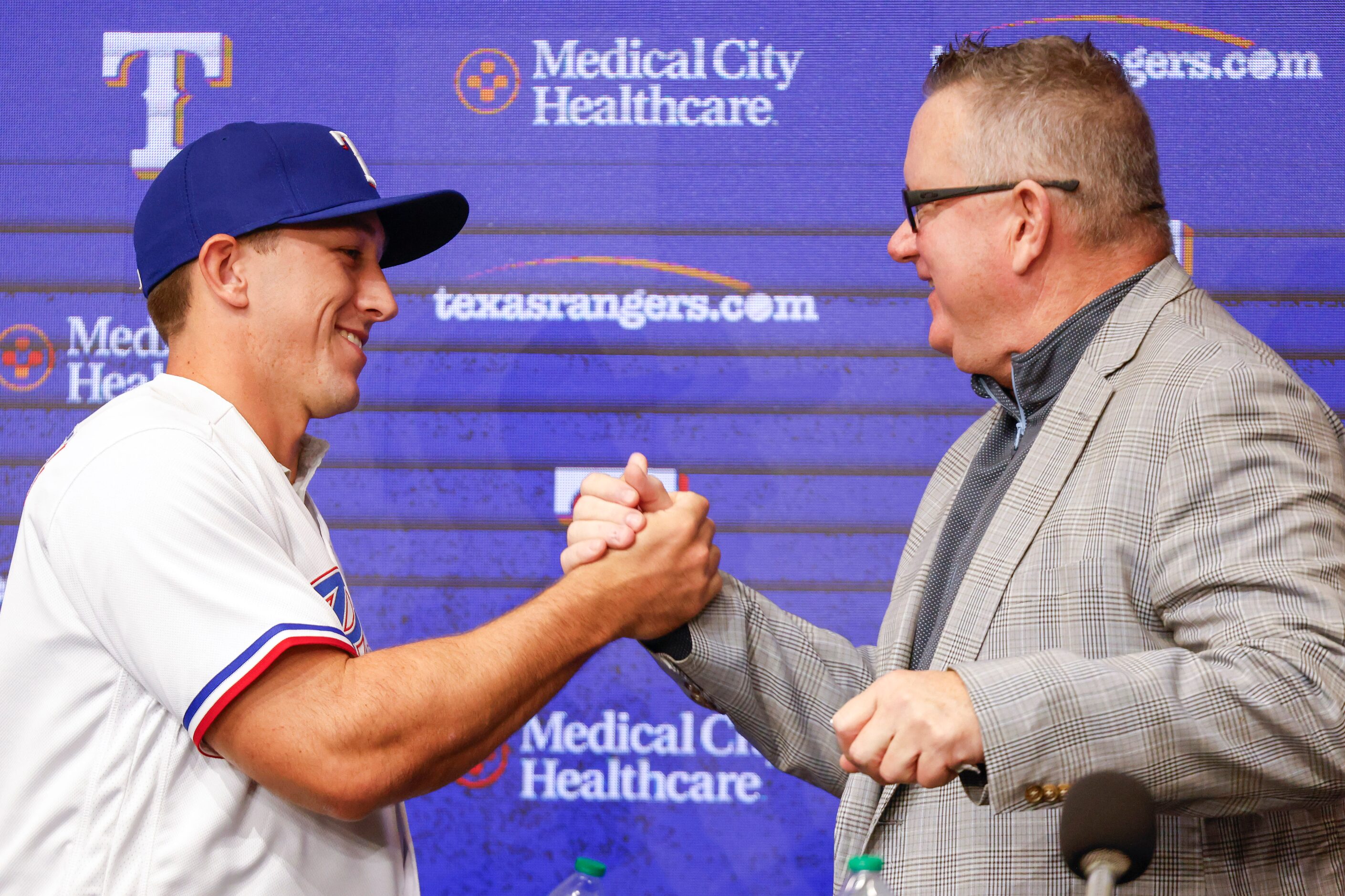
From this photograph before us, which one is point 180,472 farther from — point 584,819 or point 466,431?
point 584,819

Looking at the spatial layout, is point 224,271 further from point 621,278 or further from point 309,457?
point 621,278

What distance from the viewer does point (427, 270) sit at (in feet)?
8.07

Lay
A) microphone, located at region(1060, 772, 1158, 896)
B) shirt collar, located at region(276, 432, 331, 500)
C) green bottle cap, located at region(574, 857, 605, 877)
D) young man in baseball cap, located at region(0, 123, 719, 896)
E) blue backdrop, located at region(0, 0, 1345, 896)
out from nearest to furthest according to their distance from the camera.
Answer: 1. microphone, located at region(1060, 772, 1158, 896)
2. young man in baseball cap, located at region(0, 123, 719, 896)
3. green bottle cap, located at region(574, 857, 605, 877)
4. shirt collar, located at region(276, 432, 331, 500)
5. blue backdrop, located at region(0, 0, 1345, 896)

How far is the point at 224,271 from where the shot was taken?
162 centimetres

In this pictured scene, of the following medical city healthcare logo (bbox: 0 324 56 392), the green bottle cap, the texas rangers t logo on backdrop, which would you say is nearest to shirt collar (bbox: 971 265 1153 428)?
the green bottle cap

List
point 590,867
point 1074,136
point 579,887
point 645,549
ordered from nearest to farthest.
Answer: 1. point 590,867
2. point 1074,136
3. point 645,549
4. point 579,887

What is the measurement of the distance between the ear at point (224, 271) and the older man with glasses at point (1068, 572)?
579mm

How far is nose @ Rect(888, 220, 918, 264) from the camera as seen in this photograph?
1.67 m

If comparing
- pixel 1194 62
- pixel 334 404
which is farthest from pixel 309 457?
pixel 1194 62

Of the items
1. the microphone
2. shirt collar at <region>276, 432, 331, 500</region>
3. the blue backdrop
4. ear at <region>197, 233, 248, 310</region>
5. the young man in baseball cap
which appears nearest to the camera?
the microphone

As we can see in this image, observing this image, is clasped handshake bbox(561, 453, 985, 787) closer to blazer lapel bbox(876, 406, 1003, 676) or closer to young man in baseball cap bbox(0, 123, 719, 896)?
young man in baseball cap bbox(0, 123, 719, 896)

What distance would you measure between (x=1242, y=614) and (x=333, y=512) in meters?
1.85

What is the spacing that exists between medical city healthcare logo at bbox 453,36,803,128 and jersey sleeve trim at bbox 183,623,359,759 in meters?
1.58

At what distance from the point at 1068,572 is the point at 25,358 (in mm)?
2261
